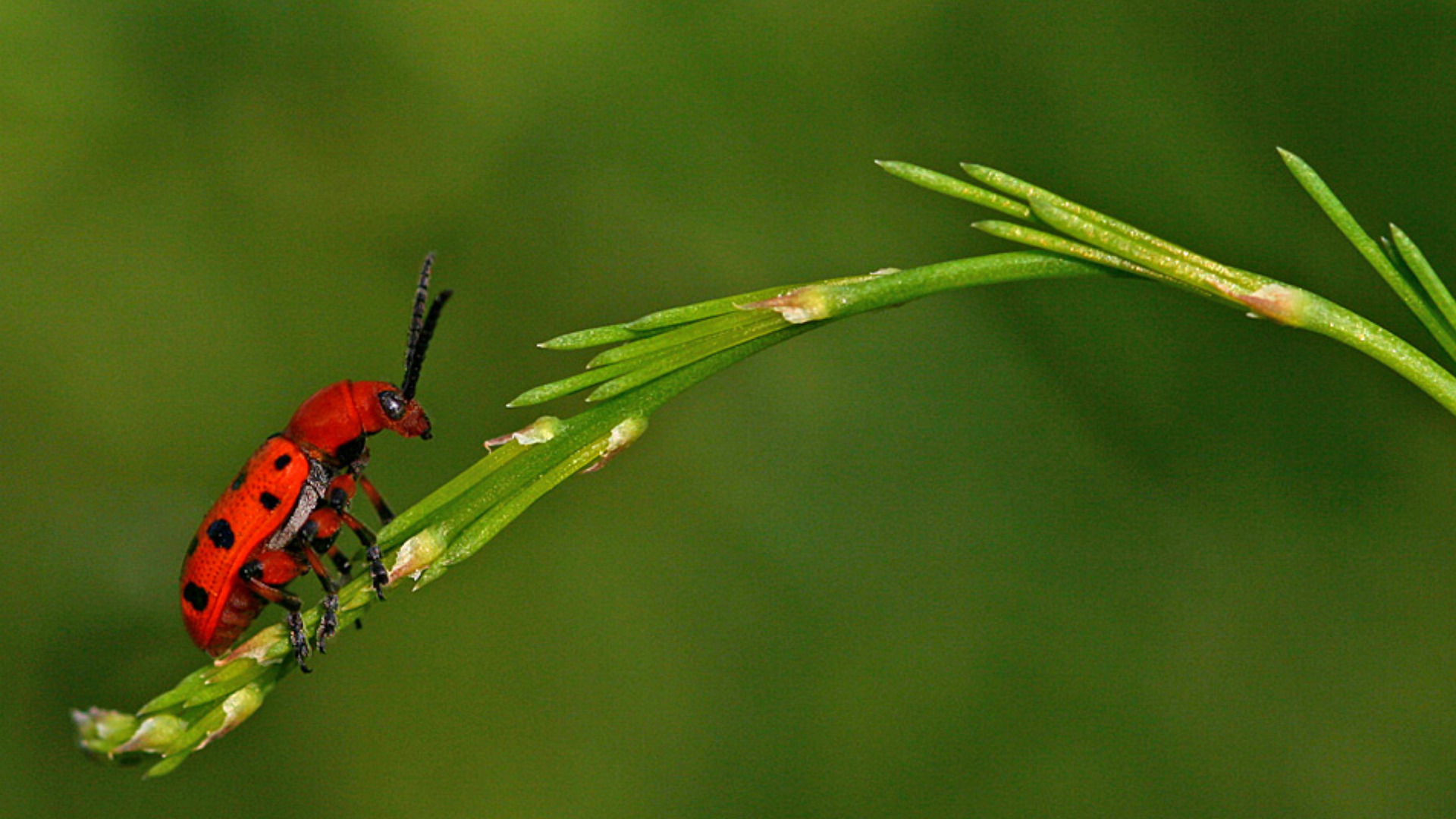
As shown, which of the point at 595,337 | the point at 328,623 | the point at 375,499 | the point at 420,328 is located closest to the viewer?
the point at 595,337

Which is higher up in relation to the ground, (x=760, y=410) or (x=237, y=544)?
(x=760, y=410)

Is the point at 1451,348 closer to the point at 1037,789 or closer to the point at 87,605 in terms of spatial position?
the point at 1037,789

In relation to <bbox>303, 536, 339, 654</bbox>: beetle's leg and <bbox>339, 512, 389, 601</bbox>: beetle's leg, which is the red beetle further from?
<bbox>339, 512, 389, 601</bbox>: beetle's leg

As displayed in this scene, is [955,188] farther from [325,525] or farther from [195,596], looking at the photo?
[195,596]

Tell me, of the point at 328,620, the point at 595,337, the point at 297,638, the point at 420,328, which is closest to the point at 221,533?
the point at 420,328

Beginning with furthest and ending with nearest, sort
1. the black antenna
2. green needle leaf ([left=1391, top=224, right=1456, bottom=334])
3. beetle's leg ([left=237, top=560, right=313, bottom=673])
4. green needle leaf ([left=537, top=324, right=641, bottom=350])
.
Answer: beetle's leg ([left=237, top=560, right=313, bottom=673]) → the black antenna → green needle leaf ([left=537, top=324, right=641, bottom=350]) → green needle leaf ([left=1391, top=224, right=1456, bottom=334])

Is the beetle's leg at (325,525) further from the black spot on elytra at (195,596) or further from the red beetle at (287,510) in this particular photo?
the black spot on elytra at (195,596)

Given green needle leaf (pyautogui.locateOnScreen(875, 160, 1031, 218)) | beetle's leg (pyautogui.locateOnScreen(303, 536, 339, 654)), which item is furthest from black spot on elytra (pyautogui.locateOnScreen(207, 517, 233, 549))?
green needle leaf (pyautogui.locateOnScreen(875, 160, 1031, 218))
